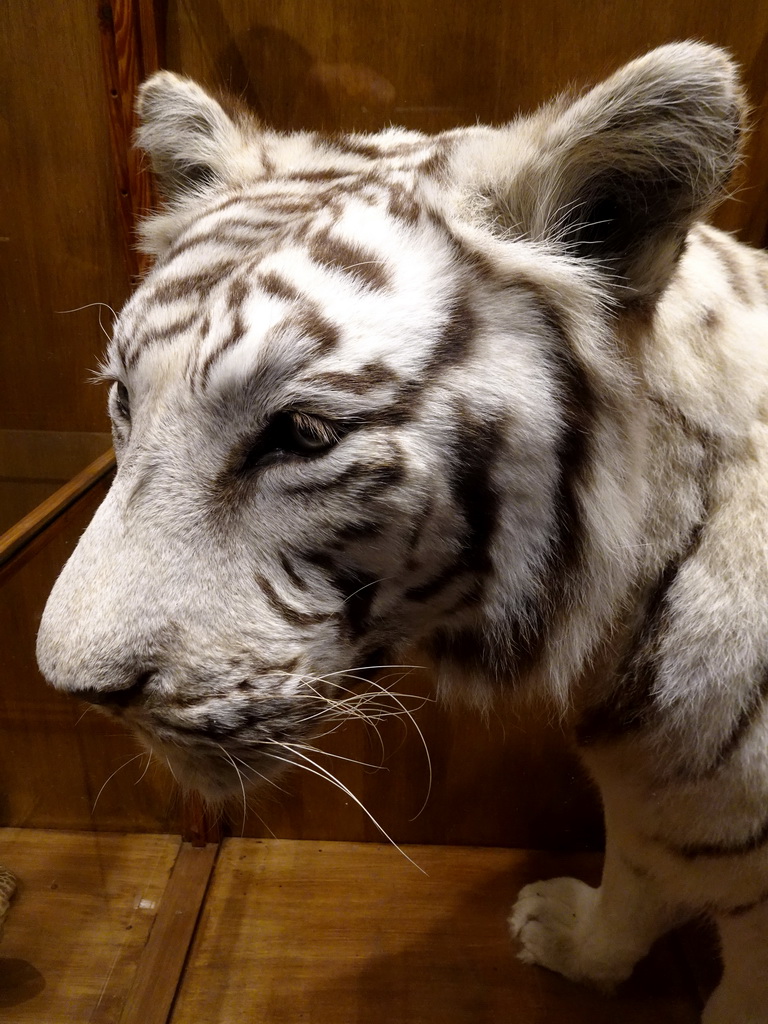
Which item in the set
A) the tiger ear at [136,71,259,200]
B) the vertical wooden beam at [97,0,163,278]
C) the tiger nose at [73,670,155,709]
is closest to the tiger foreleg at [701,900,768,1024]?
the tiger nose at [73,670,155,709]

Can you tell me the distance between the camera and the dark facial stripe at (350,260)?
0.47 metres

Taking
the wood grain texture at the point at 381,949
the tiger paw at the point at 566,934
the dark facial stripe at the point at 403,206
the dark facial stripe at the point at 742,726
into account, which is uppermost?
the dark facial stripe at the point at 403,206

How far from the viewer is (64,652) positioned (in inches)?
17.9

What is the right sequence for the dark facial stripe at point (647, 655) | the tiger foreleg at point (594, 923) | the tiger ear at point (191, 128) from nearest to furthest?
the dark facial stripe at point (647, 655) → the tiger ear at point (191, 128) → the tiger foreleg at point (594, 923)

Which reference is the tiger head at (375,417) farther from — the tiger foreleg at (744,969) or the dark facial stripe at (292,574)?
the tiger foreleg at (744,969)

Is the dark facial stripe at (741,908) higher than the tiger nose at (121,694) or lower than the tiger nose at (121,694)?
lower

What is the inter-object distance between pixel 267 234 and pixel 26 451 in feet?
2.08

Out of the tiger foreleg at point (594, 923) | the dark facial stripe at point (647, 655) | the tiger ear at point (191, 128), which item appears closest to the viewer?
the dark facial stripe at point (647, 655)

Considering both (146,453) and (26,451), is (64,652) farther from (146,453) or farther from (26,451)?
(26,451)

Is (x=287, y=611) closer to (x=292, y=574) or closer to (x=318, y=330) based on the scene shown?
(x=292, y=574)

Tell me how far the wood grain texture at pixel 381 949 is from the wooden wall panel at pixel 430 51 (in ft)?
3.41

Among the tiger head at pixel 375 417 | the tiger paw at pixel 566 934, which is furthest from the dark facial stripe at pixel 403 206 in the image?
the tiger paw at pixel 566 934

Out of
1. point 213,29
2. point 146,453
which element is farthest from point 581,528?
point 213,29

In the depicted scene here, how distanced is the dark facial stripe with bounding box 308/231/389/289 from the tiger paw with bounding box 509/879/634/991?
0.88 m
